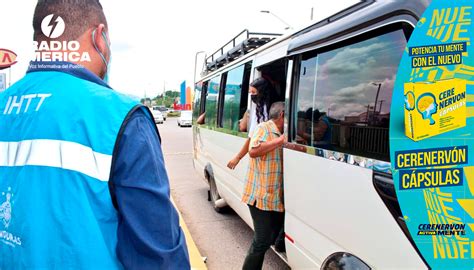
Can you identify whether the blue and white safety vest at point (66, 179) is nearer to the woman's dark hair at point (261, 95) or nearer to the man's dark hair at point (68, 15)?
the man's dark hair at point (68, 15)

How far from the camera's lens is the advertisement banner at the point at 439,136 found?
1.62 meters

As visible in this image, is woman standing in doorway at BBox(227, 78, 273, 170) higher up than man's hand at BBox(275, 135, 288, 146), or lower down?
higher up

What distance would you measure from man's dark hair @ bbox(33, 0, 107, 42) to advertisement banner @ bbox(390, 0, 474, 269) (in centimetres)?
149

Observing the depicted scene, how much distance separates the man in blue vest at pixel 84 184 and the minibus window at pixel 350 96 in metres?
1.36

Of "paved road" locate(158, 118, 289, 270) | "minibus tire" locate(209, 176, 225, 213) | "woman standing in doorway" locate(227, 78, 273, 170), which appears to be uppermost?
"woman standing in doorway" locate(227, 78, 273, 170)

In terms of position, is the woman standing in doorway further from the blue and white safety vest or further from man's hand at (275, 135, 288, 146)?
the blue and white safety vest

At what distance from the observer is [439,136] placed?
1.68m

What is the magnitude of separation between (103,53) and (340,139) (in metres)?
1.66

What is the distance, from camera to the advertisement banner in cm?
162

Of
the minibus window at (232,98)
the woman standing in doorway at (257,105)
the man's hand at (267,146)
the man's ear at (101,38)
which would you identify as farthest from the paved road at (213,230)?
the man's ear at (101,38)

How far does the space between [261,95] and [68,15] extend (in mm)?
2647

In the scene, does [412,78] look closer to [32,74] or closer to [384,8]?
[384,8]

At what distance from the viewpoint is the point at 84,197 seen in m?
1.13

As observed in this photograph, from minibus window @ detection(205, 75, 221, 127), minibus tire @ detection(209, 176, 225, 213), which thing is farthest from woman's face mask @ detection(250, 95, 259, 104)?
minibus tire @ detection(209, 176, 225, 213)
